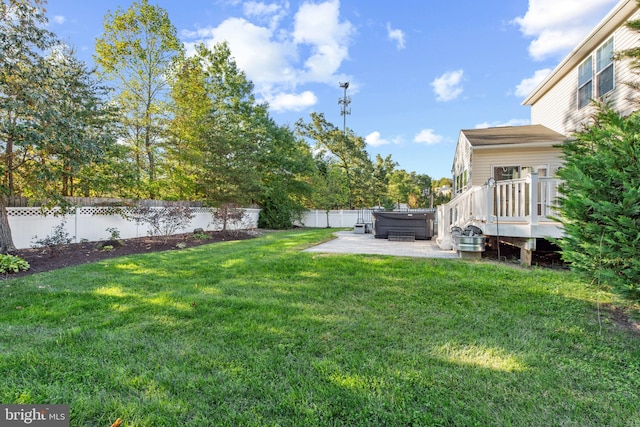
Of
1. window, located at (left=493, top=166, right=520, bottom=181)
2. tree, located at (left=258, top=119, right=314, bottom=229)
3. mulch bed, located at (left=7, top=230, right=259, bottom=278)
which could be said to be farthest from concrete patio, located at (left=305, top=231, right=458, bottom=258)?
tree, located at (left=258, top=119, right=314, bottom=229)

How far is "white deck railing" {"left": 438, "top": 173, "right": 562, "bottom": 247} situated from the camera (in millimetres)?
4930

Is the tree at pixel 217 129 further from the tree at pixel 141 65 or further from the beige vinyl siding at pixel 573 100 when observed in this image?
the beige vinyl siding at pixel 573 100

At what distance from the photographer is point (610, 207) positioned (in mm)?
2430

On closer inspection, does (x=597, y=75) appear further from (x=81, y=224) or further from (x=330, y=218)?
(x=81, y=224)

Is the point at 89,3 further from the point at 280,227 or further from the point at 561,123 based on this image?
the point at 561,123

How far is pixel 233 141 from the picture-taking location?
11.6 metres

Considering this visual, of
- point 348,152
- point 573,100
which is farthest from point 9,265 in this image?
point 348,152

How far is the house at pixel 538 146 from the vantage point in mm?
5219

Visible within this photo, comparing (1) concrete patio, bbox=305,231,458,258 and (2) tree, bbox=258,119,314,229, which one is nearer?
(1) concrete patio, bbox=305,231,458,258

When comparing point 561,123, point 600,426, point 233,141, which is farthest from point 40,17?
point 561,123

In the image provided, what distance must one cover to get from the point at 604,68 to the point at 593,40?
82 cm

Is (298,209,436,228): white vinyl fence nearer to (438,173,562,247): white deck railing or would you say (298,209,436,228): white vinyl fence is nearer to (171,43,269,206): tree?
(171,43,269,206): tree

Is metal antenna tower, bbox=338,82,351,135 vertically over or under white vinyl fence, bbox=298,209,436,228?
over

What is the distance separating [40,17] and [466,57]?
1217cm
